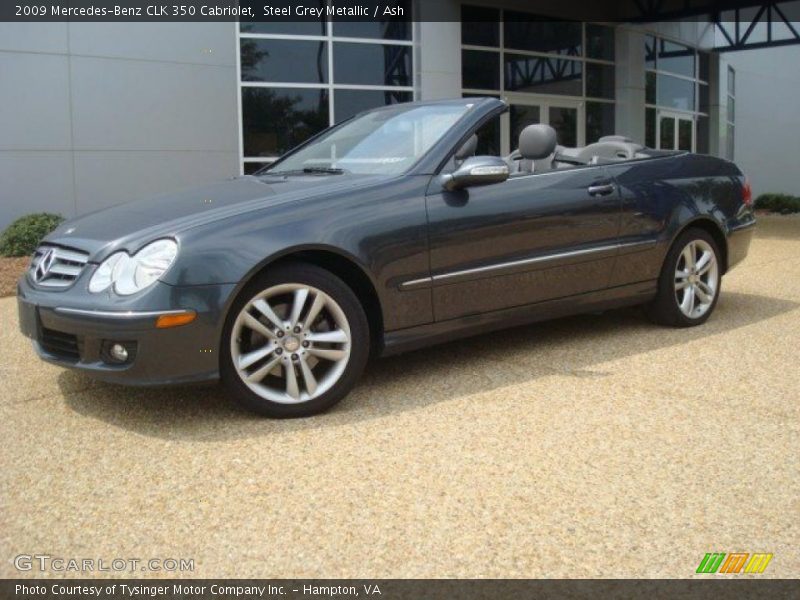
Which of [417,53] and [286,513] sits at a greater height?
[417,53]

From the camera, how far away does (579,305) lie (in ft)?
17.3

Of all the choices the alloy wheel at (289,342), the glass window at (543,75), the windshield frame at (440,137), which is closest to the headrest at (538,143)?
the windshield frame at (440,137)

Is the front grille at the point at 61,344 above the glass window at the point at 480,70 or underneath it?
underneath

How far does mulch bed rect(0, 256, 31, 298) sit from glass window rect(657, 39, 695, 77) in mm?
16318

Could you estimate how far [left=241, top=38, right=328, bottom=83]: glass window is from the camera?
1391cm

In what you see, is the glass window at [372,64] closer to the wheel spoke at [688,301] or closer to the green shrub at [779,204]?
the wheel spoke at [688,301]

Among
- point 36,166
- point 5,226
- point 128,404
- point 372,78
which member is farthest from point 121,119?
point 128,404

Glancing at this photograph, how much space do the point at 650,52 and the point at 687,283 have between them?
16.5 metres

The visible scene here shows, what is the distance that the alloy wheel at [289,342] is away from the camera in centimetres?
396

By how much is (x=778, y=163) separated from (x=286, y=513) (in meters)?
29.3

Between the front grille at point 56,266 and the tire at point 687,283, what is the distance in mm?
3599

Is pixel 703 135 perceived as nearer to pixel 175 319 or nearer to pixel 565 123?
pixel 565 123

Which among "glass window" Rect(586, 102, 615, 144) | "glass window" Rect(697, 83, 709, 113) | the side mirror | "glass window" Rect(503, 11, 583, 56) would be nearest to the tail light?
the side mirror

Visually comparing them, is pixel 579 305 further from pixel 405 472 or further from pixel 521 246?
pixel 405 472
